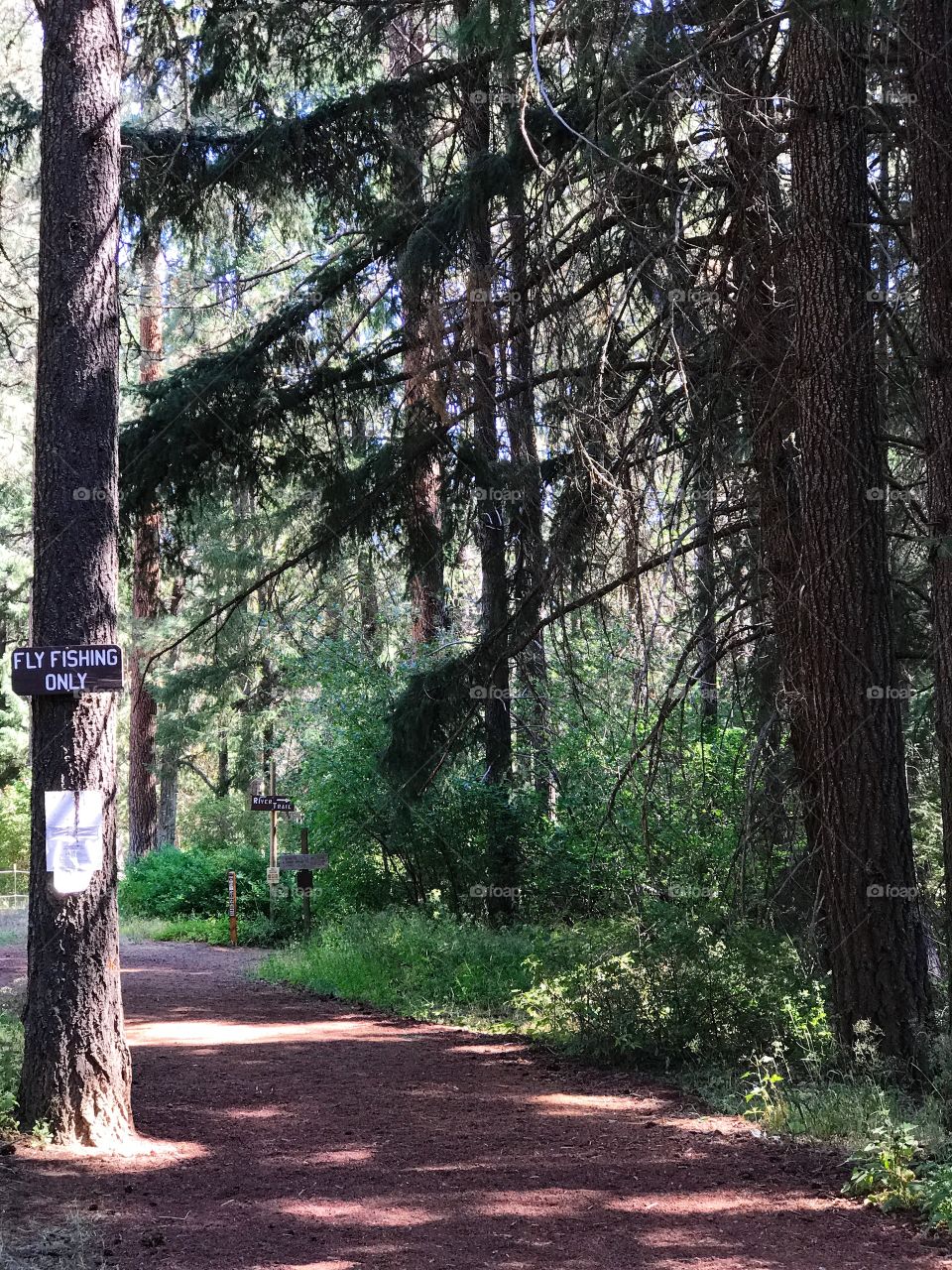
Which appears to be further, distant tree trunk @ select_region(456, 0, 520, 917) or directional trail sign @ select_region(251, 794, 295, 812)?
directional trail sign @ select_region(251, 794, 295, 812)

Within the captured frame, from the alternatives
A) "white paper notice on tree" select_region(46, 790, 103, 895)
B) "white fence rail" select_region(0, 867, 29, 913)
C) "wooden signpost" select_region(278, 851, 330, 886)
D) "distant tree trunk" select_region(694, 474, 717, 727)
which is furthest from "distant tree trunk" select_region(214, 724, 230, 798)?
"white paper notice on tree" select_region(46, 790, 103, 895)

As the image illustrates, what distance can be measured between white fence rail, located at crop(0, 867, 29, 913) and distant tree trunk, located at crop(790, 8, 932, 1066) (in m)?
25.3

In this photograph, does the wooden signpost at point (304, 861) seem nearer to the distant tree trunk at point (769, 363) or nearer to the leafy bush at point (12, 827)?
the distant tree trunk at point (769, 363)

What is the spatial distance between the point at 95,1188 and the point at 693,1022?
14.4 ft

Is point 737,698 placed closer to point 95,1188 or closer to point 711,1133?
point 711,1133

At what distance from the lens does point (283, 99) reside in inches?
470

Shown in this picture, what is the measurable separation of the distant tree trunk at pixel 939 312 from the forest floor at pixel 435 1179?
180cm

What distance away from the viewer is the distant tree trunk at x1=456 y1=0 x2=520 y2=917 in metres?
9.18

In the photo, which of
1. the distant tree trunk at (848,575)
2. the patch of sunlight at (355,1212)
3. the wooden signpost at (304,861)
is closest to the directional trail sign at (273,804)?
the wooden signpost at (304,861)

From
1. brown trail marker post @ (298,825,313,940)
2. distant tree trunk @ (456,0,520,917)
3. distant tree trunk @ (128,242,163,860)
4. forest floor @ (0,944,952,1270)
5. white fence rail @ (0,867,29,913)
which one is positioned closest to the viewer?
forest floor @ (0,944,952,1270)

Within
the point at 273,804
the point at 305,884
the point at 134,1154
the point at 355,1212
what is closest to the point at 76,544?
the point at 134,1154

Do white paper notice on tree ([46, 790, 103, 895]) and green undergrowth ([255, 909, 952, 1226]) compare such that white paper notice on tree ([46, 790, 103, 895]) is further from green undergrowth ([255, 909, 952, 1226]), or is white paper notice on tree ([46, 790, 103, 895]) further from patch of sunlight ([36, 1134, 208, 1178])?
green undergrowth ([255, 909, 952, 1226])

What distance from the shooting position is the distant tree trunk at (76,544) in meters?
6.17
